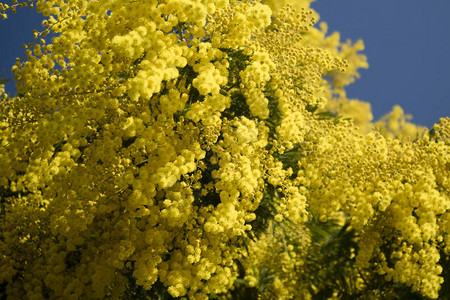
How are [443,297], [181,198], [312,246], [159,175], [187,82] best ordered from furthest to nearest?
1. [312,246]
2. [443,297]
3. [187,82]
4. [181,198]
5. [159,175]

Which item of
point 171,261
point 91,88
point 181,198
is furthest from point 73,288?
point 91,88

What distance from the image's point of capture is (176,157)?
8.45 feet

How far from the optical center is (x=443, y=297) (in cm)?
401

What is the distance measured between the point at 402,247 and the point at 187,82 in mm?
2280

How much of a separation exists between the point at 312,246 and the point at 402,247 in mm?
2002

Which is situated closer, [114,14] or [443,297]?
[114,14]

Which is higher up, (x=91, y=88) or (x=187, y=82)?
(x=187, y=82)

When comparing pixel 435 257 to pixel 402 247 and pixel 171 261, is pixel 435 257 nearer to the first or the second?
pixel 402 247

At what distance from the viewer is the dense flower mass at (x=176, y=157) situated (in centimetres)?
254

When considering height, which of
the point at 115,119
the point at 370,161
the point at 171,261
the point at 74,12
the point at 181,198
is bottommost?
the point at 171,261

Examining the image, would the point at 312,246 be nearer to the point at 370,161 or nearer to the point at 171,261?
the point at 370,161

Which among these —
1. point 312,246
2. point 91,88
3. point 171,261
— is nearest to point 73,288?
point 171,261

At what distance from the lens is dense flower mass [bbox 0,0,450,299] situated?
8.32 ft

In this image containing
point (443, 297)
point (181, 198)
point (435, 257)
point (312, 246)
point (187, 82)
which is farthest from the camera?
point (312, 246)
